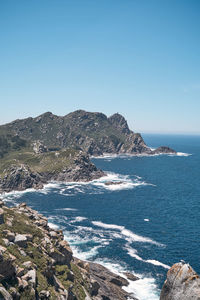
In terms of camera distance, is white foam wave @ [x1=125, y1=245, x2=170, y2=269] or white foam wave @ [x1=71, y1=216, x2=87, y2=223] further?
white foam wave @ [x1=71, y1=216, x2=87, y2=223]

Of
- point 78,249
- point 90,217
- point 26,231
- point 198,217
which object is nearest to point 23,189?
point 90,217

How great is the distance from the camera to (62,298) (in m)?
41.6

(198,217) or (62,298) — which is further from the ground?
(62,298)

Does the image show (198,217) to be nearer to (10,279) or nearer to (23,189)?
(10,279)

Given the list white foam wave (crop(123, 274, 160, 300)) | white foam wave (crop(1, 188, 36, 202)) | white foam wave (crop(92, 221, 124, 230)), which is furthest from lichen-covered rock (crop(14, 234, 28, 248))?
white foam wave (crop(1, 188, 36, 202))

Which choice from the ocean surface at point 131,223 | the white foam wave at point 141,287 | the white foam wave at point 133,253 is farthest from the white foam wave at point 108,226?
the white foam wave at point 141,287

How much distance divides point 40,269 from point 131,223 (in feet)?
263

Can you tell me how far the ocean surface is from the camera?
82906mm

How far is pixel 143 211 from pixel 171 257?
5131 centimetres

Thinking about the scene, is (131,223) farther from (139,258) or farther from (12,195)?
(12,195)

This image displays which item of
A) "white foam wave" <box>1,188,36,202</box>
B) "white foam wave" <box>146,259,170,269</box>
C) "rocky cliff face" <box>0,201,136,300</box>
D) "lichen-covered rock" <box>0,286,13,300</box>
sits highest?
"lichen-covered rock" <box>0,286,13,300</box>

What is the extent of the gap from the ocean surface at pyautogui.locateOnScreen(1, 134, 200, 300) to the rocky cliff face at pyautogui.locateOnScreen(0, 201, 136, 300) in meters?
12.9

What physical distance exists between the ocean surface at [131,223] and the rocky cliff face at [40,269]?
1292cm

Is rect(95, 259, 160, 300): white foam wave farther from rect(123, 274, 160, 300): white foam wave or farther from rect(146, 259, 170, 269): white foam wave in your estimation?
rect(146, 259, 170, 269): white foam wave
